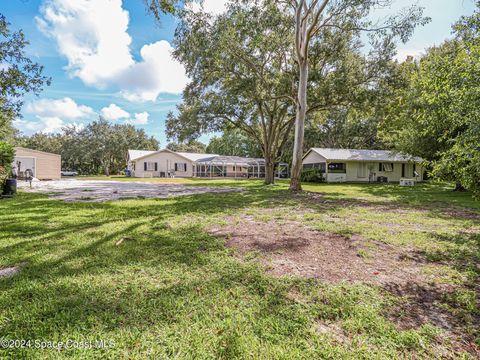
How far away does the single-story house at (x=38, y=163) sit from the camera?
21312 millimetres

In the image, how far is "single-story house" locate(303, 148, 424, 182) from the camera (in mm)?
24953

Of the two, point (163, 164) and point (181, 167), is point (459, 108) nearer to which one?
point (163, 164)

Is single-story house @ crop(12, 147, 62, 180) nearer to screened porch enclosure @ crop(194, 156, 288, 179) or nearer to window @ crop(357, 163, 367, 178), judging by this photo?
screened porch enclosure @ crop(194, 156, 288, 179)

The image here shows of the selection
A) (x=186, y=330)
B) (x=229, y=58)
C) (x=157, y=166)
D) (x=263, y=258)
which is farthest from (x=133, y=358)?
(x=157, y=166)

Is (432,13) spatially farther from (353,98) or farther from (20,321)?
(20,321)

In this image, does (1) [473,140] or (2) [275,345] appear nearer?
(2) [275,345]

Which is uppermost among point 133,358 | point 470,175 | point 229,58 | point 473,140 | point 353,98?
point 229,58

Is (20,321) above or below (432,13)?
below

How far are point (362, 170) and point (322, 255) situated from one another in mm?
25362

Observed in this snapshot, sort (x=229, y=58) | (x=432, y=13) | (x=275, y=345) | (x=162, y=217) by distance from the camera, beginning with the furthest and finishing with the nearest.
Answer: (x=229, y=58)
(x=432, y=13)
(x=162, y=217)
(x=275, y=345)

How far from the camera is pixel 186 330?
1.96 meters

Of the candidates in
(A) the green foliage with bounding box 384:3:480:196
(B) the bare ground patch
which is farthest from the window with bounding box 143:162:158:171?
(A) the green foliage with bounding box 384:3:480:196

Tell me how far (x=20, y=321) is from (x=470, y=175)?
5.69 meters

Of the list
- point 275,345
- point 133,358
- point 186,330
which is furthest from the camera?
point 186,330
